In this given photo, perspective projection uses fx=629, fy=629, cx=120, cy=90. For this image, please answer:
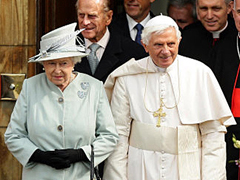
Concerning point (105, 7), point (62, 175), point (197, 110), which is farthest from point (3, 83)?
point (197, 110)

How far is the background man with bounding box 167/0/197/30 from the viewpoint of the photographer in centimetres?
659

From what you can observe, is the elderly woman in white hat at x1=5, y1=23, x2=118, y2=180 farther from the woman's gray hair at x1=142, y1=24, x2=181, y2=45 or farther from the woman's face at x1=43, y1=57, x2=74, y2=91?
the woman's gray hair at x1=142, y1=24, x2=181, y2=45

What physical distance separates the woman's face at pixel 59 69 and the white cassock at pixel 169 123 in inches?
16.9

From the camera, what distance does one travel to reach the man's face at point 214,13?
535cm

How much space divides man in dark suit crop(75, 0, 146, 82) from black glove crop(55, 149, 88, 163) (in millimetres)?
907

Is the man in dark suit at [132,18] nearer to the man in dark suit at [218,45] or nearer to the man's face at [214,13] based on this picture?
the man in dark suit at [218,45]

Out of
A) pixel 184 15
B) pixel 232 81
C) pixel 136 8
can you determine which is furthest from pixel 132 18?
pixel 232 81

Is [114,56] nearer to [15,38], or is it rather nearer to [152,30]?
[152,30]

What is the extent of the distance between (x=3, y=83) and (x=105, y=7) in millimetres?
1207

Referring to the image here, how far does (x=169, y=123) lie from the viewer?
455 centimetres

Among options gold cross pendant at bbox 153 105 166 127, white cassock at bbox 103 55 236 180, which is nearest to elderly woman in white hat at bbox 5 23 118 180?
white cassock at bbox 103 55 236 180

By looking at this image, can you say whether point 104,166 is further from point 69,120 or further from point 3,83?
point 3,83

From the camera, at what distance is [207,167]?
4.50 metres

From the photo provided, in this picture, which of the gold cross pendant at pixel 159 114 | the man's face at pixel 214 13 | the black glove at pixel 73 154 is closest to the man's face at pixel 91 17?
the man's face at pixel 214 13
